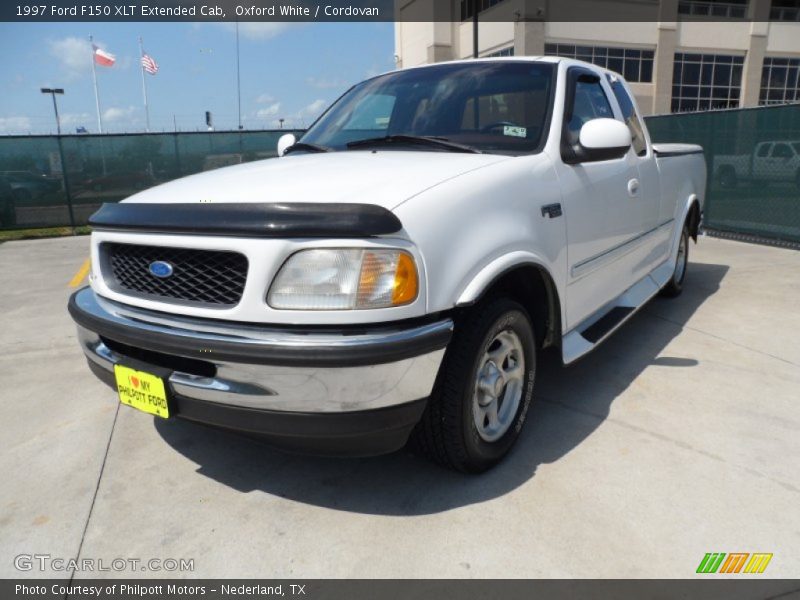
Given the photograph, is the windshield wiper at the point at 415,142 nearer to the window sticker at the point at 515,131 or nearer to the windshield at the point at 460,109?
the windshield at the point at 460,109

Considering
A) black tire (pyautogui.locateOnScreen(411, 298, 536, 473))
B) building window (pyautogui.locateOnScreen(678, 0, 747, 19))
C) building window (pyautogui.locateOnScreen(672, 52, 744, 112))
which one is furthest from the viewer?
building window (pyautogui.locateOnScreen(672, 52, 744, 112))

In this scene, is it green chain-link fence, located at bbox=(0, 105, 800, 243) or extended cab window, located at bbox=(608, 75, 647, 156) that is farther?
green chain-link fence, located at bbox=(0, 105, 800, 243)

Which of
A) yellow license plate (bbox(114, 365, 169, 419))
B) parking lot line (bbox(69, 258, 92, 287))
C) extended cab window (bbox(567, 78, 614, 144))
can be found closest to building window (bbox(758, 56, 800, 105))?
extended cab window (bbox(567, 78, 614, 144))

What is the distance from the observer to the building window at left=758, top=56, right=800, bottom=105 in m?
35.7

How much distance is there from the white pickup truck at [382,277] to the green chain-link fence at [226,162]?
653 centimetres

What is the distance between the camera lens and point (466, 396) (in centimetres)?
241

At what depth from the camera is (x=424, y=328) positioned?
2.14 metres

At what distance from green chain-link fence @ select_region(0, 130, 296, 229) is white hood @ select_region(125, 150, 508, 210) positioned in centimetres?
1096

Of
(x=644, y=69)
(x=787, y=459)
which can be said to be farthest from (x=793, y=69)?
(x=787, y=459)

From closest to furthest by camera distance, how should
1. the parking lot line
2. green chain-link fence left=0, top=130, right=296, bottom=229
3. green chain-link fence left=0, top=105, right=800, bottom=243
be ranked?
the parking lot line → green chain-link fence left=0, top=105, right=800, bottom=243 → green chain-link fence left=0, top=130, right=296, bottom=229

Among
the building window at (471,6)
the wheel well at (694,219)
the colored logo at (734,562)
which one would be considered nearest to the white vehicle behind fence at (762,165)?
the wheel well at (694,219)

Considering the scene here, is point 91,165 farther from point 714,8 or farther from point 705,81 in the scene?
point 714,8

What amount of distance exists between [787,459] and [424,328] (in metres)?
1.93

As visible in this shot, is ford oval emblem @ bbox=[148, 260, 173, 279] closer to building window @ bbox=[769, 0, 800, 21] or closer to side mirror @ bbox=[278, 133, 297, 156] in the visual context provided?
side mirror @ bbox=[278, 133, 297, 156]
